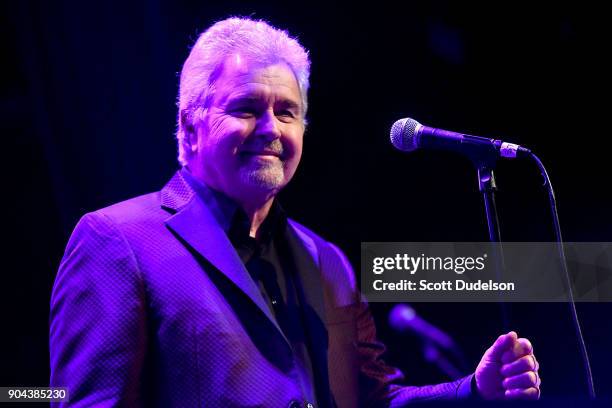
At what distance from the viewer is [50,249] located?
2.55m

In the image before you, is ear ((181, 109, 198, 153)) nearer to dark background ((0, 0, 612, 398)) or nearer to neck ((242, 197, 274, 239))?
neck ((242, 197, 274, 239))

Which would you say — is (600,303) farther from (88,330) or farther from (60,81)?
(60,81)

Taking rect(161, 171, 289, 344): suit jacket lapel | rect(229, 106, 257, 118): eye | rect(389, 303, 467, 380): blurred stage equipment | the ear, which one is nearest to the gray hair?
the ear

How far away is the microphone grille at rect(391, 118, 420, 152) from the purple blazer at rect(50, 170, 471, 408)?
23.1 inches

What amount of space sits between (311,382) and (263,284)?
31cm

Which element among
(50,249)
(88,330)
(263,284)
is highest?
(50,249)

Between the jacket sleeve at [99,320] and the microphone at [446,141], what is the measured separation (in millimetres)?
846

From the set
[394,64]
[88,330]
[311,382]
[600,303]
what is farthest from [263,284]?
[600,303]

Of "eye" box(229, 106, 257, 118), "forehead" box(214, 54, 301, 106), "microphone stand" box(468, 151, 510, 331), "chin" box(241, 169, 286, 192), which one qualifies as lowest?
"microphone stand" box(468, 151, 510, 331)

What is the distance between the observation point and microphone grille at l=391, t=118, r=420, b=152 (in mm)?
1927

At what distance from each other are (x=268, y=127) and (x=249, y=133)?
0.06m

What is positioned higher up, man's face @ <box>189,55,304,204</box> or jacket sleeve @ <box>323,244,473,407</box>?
man's face @ <box>189,55,304,204</box>

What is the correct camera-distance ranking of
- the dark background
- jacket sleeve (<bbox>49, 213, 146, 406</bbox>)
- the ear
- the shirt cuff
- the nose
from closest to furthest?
1. jacket sleeve (<bbox>49, 213, 146, 406</bbox>)
2. the shirt cuff
3. the nose
4. the ear
5. the dark background

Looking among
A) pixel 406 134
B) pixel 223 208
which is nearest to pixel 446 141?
pixel 406 134
